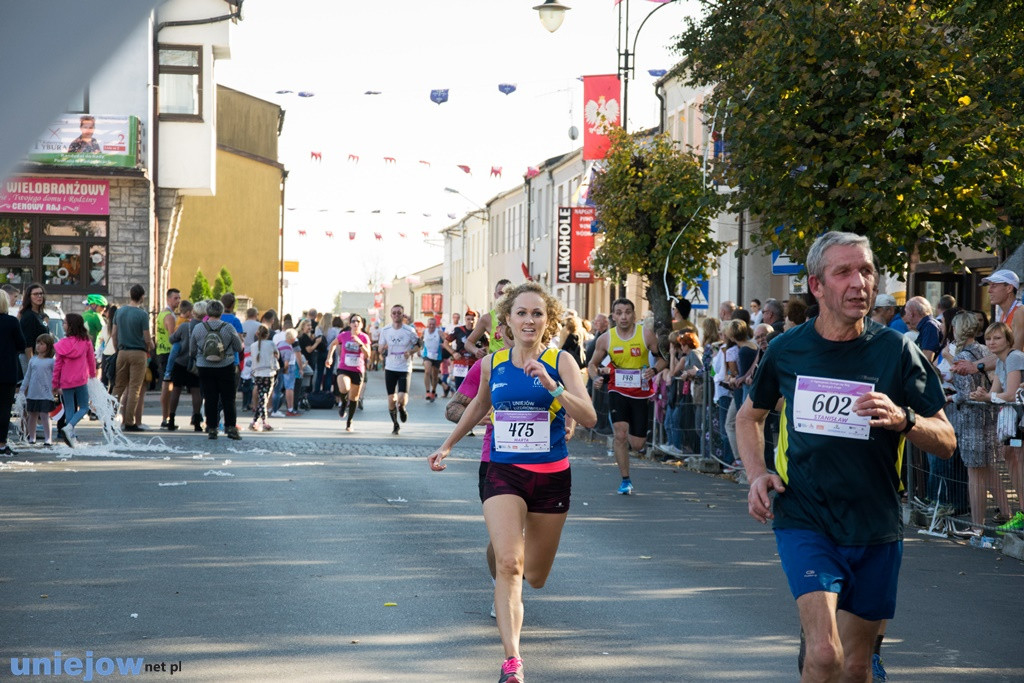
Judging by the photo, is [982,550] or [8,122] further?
[982,550]

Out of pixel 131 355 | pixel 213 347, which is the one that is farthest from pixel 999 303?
pixel 131 355

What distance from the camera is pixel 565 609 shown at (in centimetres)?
723

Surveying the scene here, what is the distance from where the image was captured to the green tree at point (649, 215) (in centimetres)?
2756

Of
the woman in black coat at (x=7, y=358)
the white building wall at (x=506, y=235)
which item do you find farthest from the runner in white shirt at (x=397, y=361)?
the white building wall at (x=506, y=235)

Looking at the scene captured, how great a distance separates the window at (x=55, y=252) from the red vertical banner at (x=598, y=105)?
12.0m

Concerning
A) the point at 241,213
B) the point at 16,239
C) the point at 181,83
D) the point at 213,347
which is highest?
the point at 181,83

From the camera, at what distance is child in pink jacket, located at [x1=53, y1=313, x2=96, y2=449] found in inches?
640

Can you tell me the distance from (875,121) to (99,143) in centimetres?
2325

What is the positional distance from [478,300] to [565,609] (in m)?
76.5

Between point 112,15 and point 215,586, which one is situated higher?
point 112,15

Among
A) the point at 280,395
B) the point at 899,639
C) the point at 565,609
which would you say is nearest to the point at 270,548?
the point at 565,609

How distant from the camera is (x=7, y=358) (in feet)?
49.2

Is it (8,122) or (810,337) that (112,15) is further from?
(810,337)

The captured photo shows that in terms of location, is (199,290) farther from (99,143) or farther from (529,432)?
(529,432)
